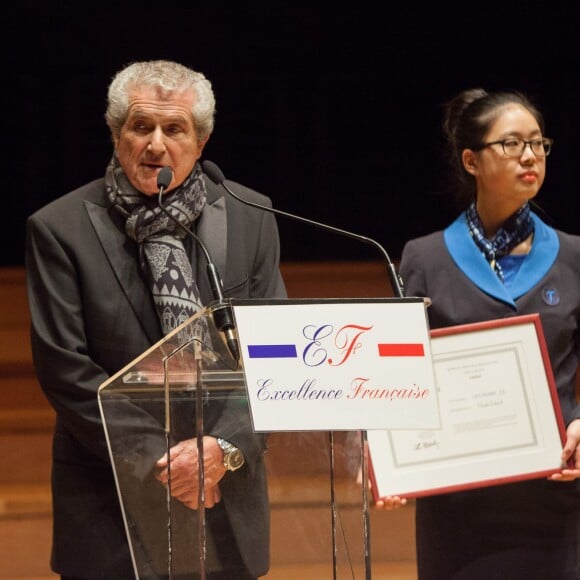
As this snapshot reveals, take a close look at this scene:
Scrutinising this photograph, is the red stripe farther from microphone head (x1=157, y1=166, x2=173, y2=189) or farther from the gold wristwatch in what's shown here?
microphone head (x1=157, y1=166, x2=173, y2=189)

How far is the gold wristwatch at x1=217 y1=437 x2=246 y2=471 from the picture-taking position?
4.24 ft

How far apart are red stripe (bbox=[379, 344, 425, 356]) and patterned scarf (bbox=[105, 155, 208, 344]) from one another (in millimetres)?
472

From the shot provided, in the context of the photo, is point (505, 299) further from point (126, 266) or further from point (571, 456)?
point (126, 266)

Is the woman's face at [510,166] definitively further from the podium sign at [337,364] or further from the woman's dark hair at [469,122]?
the podium sign at [337,364]

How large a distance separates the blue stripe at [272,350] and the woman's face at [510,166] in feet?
2.89

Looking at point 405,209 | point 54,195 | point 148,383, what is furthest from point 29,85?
point 148,383

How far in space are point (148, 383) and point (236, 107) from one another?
2.89 meters

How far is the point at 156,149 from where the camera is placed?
1.77 metres

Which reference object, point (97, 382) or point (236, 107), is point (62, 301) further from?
point (236, 107)

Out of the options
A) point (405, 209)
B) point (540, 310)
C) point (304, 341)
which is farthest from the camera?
point (405, 209)

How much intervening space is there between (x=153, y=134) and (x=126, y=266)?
21cm

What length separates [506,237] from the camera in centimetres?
206

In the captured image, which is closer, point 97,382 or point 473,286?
point 97,382

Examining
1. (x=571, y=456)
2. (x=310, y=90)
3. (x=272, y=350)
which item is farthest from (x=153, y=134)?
(x=310, y=90)
